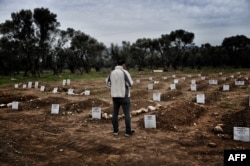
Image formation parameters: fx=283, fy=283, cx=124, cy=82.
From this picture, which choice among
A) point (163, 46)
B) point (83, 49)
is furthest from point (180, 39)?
point (83, 49)

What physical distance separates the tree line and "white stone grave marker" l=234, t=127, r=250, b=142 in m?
44.0

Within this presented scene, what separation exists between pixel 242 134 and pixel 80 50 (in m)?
61.4

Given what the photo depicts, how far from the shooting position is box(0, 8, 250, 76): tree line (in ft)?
158

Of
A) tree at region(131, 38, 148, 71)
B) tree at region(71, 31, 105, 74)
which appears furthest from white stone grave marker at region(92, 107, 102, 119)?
tree at region(131, 38, 148, 71)

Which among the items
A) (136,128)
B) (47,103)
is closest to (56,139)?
(136,128)

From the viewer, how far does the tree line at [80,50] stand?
48.1m

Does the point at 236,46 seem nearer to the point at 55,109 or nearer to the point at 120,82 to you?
the point at 55,109

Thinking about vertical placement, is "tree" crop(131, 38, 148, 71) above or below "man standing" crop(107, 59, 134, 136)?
above

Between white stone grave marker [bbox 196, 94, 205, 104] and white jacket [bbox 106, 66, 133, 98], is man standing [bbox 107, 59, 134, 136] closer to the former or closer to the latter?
white jacket [bbox 106, 66, 133, 98]

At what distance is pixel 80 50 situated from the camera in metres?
66.9

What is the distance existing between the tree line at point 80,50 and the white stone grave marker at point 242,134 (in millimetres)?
44040

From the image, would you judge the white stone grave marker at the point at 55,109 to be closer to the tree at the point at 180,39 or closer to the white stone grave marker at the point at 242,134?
the white stone grave marker at the point at 242,134

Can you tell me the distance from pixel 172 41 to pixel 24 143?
68.9m

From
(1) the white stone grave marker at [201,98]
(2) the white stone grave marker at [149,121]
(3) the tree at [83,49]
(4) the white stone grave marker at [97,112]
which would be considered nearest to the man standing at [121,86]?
(2) the white stone grave marker at [149,121]
